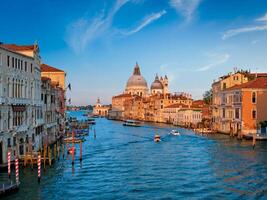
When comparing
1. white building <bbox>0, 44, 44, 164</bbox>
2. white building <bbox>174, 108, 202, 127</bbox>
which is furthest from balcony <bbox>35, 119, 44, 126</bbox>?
white building <bbox>174, 108, 202, 127</bbox>

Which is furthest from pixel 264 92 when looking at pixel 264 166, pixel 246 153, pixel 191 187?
pixel 191 187

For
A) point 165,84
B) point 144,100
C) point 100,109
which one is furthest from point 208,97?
point 100,109

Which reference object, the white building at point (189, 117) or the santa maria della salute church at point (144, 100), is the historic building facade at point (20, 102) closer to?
the white building at point (189, 117)

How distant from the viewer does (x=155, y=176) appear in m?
22.0


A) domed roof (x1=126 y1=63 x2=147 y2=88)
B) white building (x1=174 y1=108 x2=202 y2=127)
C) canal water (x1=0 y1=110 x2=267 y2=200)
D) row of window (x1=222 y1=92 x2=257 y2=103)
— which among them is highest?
domed roof (x1=126 y1=63 x2=147 y2=88)

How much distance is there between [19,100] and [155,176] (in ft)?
26.1

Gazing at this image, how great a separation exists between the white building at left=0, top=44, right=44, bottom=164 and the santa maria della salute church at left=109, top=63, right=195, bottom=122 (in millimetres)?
60562

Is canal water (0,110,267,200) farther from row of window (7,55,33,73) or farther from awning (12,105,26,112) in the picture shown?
row of window (7,55,33,73)

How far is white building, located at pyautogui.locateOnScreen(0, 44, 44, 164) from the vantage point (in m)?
21.2

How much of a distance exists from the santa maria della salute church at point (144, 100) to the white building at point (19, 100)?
6056cm

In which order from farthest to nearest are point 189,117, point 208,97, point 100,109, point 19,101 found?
point 100,109
point 208,97
point 189,117
point 19,101

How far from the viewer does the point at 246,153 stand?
1174 inches

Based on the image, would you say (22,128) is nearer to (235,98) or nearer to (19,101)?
(19,101)

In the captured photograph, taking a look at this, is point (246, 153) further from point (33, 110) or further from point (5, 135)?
point (5, 135)
